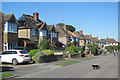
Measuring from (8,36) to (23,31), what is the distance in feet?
31.7

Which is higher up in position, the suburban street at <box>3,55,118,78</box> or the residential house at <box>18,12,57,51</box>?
the residential house at <box>18,12,57,51</box>

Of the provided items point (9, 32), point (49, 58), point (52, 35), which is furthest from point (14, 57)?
point (52, 35)

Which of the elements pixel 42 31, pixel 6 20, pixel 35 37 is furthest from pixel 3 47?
pixel 42 31

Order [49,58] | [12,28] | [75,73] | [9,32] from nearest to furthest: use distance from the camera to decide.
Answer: [75,73], [49,58], [9,32], [12,28]

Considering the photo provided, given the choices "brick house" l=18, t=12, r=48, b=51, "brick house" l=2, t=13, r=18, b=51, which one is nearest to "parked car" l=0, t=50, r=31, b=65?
"brick house" l=2, t=13, r=18, b=51

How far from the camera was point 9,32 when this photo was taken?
27.4m

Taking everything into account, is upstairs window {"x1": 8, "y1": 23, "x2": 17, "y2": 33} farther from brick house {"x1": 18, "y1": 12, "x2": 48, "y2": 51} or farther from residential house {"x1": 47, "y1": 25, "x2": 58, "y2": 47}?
residential house {"x1": 47, "y1": 25, "x2": 58, "y2": 47}

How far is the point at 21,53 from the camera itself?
59.9 feet

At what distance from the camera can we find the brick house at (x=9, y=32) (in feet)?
88.6

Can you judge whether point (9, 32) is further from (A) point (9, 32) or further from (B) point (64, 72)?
(B) point (64, 72)

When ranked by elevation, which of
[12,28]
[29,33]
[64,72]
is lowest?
[64,72]

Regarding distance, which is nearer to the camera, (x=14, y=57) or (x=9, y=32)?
(x=14, y=57)

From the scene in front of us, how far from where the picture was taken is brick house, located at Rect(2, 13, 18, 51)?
27016 millimetres

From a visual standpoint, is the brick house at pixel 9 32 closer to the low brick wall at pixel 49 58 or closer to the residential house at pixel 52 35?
the low brick wall at pixel 49 58
